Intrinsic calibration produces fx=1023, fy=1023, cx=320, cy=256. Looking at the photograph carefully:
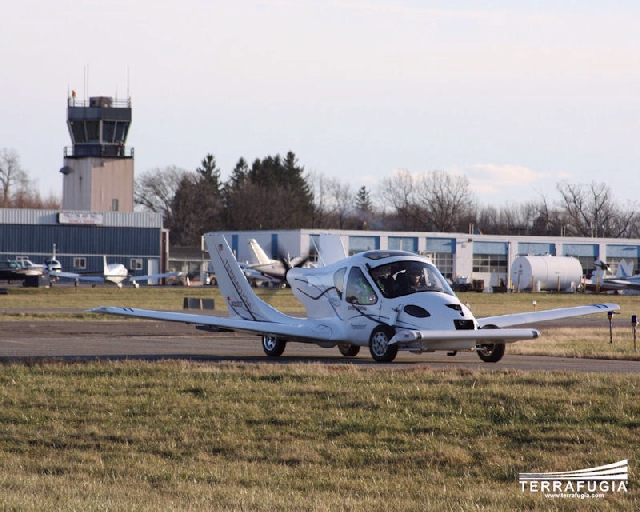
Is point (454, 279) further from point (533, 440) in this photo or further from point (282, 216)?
point (533, 440)

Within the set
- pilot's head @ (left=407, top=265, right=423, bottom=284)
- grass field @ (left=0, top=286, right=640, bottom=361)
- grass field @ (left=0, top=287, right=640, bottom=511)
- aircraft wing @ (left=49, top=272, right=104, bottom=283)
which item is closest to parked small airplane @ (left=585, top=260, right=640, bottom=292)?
grass field @ (left=0, top=286, right=640, bottom=361)

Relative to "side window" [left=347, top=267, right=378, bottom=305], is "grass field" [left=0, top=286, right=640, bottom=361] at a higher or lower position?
lower

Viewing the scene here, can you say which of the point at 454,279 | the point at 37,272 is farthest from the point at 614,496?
the point at 454,279

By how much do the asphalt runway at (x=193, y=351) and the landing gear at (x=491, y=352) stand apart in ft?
0.67

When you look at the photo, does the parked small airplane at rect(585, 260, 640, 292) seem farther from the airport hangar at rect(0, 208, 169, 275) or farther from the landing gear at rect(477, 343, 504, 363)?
the landing gear at rect(477, 343, 504, 363)

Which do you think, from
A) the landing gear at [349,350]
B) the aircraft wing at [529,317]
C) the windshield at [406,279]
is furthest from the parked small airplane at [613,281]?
the windshield at [406,279]

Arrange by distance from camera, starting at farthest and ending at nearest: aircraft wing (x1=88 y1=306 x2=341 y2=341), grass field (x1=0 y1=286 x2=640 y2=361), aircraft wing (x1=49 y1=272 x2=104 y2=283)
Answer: aircraft wing (x1=49 y1=272 x2=104 y2=283), grass field (x1=0 y1=286 x2=640 y2=361), aircraft wing (x1=88 y1=306 x2=341 y2=341)

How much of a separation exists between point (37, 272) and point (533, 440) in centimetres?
7609

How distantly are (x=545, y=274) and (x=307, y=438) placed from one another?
82519 millimetres

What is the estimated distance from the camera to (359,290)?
21.9 meters

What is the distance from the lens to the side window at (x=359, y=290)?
2159cm

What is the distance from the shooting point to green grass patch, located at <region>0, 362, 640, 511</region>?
10.1 meters

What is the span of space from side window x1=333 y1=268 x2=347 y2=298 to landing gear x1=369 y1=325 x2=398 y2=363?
1.52 m

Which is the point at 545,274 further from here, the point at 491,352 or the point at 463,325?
the point at 463,325
